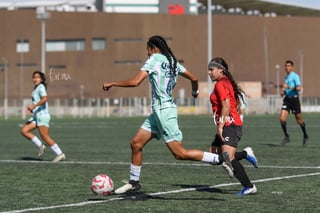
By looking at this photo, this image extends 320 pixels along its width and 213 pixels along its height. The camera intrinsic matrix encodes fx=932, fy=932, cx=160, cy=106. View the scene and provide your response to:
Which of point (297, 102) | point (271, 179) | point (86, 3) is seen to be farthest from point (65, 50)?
point (271, 179)

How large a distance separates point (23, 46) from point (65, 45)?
16.0 ft

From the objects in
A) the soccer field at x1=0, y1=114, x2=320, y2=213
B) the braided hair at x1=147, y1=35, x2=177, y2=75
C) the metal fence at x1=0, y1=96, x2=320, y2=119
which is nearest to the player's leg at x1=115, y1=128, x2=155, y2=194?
the soccer field at x1=0, y1=114, x2=320, y2=213

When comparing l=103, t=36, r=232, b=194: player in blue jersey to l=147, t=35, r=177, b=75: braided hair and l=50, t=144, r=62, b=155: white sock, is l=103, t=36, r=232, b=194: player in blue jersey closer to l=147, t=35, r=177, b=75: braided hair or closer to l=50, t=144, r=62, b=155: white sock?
l=147, t=35, r=177, b=75: braided hair

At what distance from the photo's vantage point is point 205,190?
12.8 metres

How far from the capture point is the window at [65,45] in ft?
350

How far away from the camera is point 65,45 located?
107m

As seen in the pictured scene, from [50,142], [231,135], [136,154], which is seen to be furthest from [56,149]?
[231,135]

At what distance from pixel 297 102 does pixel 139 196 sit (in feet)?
40.5

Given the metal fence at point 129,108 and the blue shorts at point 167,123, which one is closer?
the blue shorts at point 167,123

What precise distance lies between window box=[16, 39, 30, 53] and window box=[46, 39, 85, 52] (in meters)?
2.50

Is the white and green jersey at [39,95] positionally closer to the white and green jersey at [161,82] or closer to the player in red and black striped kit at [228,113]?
the player in red and black striped kit at [228,113]

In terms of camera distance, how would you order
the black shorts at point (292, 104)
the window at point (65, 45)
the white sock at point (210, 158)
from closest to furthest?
the white sock at point (210, 158), the black shorts at point (292, 104), the window at point (65, 45)

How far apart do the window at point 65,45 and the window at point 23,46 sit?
250cm

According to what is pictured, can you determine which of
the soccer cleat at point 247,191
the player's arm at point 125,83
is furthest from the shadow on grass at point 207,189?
the player's arm at point 125,83
